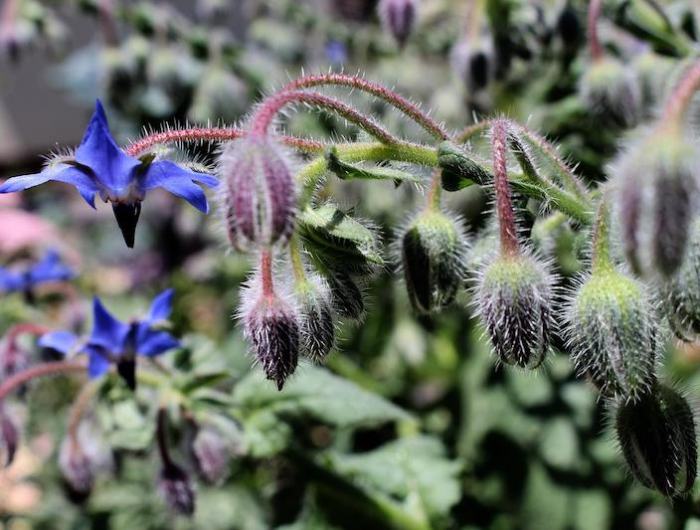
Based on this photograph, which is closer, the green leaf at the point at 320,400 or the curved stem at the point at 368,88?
the curved stem at the point at 368,88

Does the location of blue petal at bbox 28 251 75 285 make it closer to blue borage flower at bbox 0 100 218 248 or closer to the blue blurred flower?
the blue blurred flower

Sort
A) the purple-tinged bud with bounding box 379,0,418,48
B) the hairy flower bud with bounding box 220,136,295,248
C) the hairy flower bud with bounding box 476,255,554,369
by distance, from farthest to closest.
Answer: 1. the purple-tinged bud with bounding box 379,0,418,48
2. the hairy flower bud with bounding box 476,255,554,369
3. the hairy flower bud with bounding box 220,136,295,248

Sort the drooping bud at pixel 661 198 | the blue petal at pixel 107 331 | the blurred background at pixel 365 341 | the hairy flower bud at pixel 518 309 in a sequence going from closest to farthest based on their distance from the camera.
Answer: the drooping bud at pixel 661 198 → the hairy flower bud at pixel 518 309 → the blue petal at pixel 107 331 → the blurred background at pixel 365 341

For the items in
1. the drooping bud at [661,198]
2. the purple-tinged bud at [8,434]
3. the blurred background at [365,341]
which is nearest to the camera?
the drooping bud at [661,198]

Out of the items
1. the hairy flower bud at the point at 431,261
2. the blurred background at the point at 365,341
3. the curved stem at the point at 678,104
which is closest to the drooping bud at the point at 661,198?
the curved stem at the point at 678,104

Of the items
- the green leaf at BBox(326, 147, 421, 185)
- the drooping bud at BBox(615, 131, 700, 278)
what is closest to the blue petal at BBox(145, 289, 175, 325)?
the green leaf at BBox(326, 147, 421, 185)

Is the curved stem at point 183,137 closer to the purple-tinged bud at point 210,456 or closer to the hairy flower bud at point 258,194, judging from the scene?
the hairy flower bud at point 258,194

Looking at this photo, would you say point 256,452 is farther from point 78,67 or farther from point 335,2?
point 335,2

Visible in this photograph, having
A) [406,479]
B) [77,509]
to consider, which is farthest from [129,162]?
[77,509]
